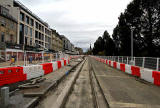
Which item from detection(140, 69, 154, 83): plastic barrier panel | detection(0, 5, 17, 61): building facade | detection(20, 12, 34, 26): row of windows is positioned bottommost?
detection(140, 69, 154, 83): plastic barrier panel

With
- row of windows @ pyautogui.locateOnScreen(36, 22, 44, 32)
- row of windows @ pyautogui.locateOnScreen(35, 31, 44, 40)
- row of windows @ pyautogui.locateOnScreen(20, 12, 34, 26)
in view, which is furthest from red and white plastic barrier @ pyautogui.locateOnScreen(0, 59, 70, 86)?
row of windows @ pyautogui.locateOnScreen(36, 22, 44, 32)

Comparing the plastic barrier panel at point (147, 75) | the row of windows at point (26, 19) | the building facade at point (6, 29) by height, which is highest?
the row of windows at point (26, 19)

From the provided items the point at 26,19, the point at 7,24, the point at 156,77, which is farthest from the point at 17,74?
the point at 26,19

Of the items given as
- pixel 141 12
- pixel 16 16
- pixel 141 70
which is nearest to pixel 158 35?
pixel 141 12

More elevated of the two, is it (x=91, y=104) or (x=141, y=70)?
(x=141, y=70)

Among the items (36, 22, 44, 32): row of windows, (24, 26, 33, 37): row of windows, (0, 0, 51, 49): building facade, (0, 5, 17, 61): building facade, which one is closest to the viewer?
(0, 5, 17, 61): building facade

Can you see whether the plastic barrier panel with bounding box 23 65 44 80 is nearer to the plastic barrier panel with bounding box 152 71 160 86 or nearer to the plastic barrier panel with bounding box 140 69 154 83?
the plastic barrier panel with bounding box 140 69 154 83

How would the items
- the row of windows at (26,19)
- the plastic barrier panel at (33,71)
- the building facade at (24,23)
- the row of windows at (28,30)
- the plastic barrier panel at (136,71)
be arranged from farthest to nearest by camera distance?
the row of windows at (28,30)
the row of windows at (26,19)
the building facade at (24,23)
the plastic barrier panel at (136,71)
the plastic barrier panel at (33,71)

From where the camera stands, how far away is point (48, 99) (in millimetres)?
4527

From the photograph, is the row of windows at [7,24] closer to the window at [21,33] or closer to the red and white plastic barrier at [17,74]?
the window at [21,33]

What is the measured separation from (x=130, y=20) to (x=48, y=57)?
82.4 ft

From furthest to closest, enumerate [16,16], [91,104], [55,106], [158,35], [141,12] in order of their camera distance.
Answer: [16,16]
[141,12]
[158,35]
[91,104]
[55,106]

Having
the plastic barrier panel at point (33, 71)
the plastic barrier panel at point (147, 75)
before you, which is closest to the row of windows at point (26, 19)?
the plastic barrier panel at point (33, 71)

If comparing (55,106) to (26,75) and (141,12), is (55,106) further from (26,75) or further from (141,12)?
(141,12)
